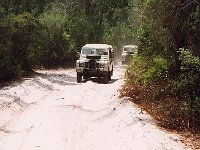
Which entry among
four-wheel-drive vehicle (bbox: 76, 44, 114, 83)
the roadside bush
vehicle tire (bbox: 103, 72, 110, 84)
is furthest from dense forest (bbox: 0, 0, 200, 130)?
vehicle tire (bbox: 103, 72, 110, 84)

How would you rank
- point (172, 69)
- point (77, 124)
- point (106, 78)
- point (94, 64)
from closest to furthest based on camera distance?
point (77, 124)
point (172, 69)
point (94, 64)
point (106, 78)

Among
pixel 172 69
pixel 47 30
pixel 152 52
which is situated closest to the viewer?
pixel 172 69

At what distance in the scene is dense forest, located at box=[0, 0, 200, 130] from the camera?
12203 millimetres

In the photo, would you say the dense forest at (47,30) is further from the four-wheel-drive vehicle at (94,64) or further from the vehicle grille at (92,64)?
the vehicle grille at (92,64)

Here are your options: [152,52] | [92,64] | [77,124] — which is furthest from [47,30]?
[77,124]

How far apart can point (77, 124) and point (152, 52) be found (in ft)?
22.7

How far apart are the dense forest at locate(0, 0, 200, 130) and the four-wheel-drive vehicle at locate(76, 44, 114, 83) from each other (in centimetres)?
234

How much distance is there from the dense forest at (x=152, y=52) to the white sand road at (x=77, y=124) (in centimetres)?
82

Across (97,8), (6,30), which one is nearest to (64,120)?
(6,30)

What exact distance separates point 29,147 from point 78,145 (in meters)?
1.07

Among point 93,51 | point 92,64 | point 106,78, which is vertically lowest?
point 106,78

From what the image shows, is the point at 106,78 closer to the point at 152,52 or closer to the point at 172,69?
the point at 152,52

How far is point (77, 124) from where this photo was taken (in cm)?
1220

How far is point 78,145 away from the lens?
32.7ft
